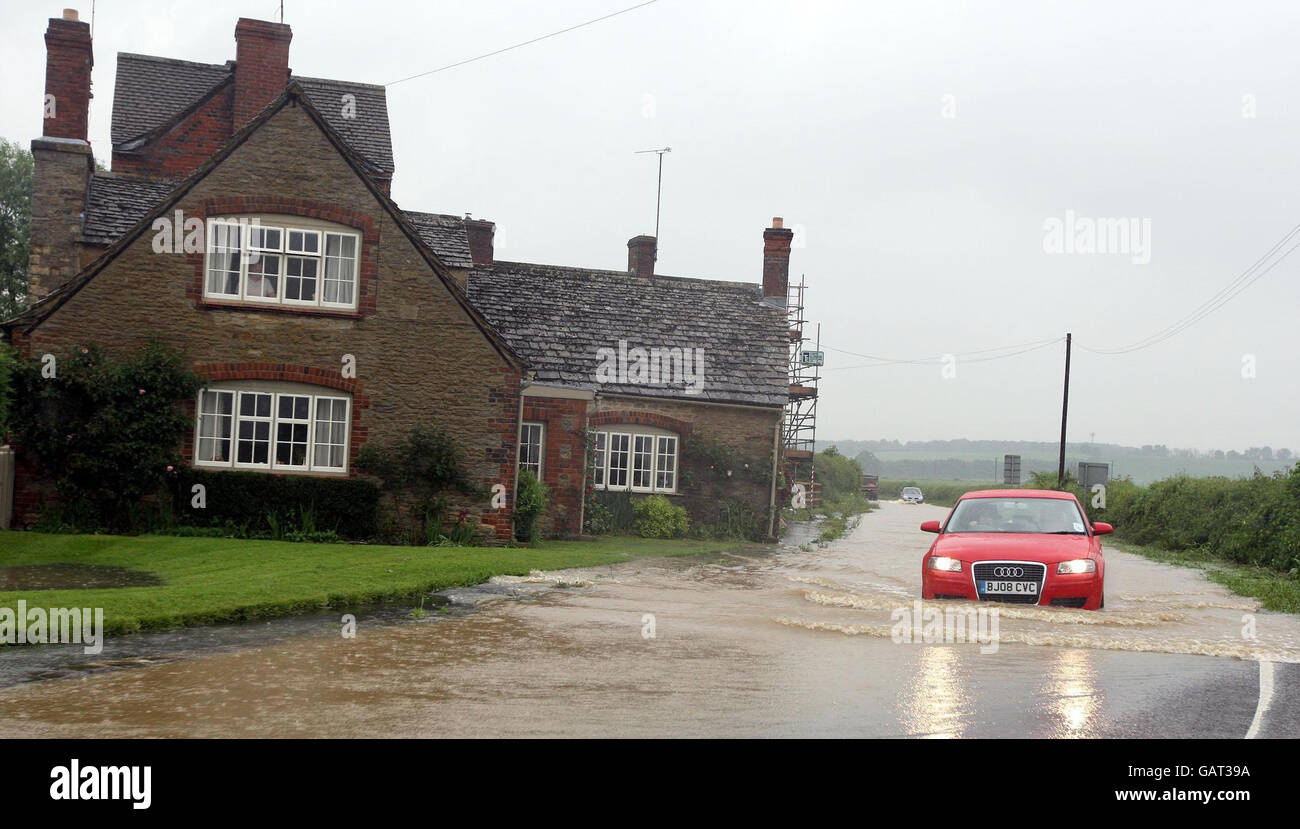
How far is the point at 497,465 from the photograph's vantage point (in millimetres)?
22578

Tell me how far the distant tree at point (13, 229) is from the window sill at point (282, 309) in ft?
111

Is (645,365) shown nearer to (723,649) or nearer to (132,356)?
(132,356)

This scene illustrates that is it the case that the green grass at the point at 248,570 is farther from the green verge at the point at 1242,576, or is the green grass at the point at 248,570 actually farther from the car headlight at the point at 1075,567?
the green verge at the point at 1242,576

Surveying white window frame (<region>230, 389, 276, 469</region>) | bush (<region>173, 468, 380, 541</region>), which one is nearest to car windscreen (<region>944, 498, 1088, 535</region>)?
bush (<region>173, 468, 380, 541</region>)

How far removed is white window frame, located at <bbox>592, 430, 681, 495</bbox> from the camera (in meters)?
30.1

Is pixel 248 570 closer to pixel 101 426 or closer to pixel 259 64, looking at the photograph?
pixel 101 426

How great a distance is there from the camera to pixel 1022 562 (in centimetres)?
1369

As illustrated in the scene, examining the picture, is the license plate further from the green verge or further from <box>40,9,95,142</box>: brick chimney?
<box>40,9,95,142</box>: brick chimney

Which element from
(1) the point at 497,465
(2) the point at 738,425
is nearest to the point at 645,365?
(2) the point at 738,425

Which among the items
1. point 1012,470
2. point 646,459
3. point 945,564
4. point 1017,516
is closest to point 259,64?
point 646,459

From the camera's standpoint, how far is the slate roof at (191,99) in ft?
102

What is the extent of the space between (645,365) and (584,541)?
255 inches

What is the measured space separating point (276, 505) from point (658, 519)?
10540 mm

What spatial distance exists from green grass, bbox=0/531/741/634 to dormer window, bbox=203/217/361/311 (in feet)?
16.0
